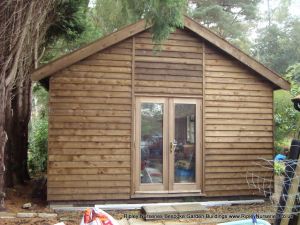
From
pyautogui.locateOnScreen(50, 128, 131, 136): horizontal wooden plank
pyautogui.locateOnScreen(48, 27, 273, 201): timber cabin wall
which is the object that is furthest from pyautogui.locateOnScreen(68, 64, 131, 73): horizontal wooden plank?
pyautogui.locateOnScreen(50, 128, 131, 136): horizontal wooden plank

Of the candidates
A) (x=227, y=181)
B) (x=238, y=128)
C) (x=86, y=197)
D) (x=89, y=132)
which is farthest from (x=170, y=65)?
(x=86, y=197)

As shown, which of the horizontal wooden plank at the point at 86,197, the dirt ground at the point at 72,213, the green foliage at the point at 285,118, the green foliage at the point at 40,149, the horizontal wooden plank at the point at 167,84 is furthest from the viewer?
the green foliage at the point at 285,118

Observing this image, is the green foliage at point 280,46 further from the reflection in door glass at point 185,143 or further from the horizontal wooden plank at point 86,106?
the horizontal wooden plank at point 86,106

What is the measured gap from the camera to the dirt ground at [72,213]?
19.6ft

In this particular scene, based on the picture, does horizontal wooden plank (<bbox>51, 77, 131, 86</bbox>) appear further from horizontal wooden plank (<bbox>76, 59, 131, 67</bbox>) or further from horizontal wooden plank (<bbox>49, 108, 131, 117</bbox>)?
horizontal wooden plank (<bbox>49, 108, 131, 117</bbox>)

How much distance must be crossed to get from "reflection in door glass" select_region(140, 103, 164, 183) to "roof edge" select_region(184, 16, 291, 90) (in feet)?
5.66

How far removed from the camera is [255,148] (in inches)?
305

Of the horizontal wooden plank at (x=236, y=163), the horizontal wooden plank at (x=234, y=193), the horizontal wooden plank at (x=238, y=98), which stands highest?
the horizontal wooden plank at (x=238, y=98)

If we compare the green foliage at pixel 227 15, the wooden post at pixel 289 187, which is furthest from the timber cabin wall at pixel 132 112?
the green foliage at pixel 227 15

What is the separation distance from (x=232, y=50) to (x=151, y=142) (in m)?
2.59

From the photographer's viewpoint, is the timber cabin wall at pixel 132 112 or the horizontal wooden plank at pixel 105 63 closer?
the timber cabin wall at pixel 132 112

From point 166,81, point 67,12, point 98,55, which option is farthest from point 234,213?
point 67,12

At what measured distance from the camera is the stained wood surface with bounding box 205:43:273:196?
7.54 meters

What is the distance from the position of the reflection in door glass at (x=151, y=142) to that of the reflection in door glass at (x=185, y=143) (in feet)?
1.12
